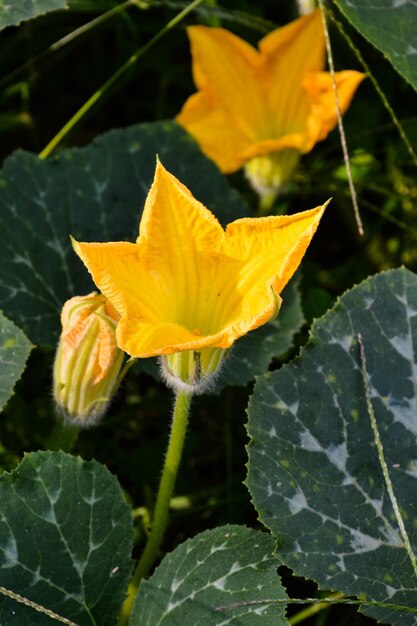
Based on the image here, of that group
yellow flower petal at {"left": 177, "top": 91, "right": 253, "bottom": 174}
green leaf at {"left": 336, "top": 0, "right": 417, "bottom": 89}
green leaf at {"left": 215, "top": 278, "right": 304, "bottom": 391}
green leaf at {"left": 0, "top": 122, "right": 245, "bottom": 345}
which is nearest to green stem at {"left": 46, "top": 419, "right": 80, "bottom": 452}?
green leaf at {"left": 0, "top": 122, "right": 245, "bottom": 345}

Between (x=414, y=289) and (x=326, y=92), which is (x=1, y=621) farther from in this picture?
(x=326, y=92)

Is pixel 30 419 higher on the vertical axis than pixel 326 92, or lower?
lower

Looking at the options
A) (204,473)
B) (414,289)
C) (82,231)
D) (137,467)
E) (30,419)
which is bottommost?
(204,473)

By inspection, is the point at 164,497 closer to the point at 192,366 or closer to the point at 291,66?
the point at 192,366

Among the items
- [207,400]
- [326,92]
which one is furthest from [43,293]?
[326,92]

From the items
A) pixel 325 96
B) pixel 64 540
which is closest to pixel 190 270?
pixel 64 540

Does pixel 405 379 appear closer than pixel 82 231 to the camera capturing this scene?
Yes

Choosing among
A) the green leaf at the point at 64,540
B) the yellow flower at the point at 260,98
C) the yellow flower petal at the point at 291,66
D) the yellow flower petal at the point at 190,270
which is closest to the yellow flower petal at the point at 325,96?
the yellow flower at the point at 260,98
